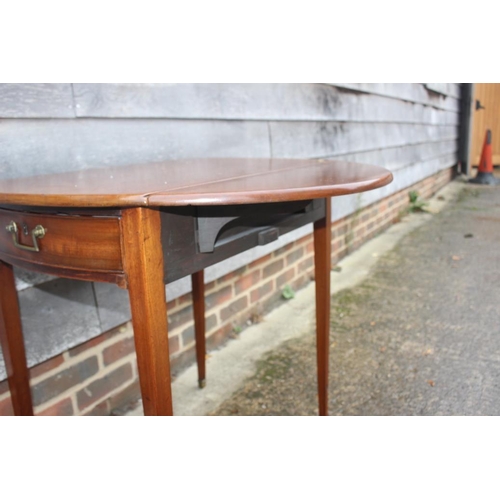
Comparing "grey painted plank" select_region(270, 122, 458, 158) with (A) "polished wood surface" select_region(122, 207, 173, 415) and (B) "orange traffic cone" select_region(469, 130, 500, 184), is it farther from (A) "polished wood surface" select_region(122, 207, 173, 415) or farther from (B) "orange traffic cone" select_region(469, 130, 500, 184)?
(B) "orange traffic cone" select_region(469, 130, 500, 184)

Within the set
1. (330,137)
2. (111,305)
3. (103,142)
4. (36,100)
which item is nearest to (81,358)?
(111,305)

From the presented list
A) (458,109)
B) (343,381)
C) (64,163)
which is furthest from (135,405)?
(458,109)

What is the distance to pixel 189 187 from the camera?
892 mm

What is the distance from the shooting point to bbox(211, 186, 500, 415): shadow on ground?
5.73ft

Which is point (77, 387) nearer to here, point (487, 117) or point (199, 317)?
point (199, 317)

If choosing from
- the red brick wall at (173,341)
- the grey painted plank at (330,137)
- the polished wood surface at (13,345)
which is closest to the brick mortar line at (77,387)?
the red brick wall at (173,341)

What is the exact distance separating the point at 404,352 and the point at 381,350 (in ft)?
0.33

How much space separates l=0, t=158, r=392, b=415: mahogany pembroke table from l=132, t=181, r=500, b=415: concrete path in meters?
0.93

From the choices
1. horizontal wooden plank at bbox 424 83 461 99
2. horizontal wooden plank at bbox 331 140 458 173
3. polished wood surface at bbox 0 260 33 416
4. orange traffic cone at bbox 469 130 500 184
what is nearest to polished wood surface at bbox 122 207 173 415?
polished wood surface at bbox 0 260 33 416

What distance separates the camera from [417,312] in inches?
99.3

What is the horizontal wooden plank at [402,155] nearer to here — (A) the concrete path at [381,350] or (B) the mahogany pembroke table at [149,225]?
(A) the concrete path at [381,350]

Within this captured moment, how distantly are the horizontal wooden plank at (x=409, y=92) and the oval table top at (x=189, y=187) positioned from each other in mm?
2118

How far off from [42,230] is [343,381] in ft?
4.59

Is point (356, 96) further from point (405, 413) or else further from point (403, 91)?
point (405, 413)
